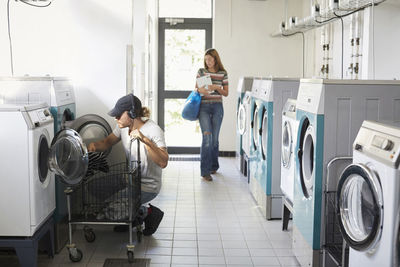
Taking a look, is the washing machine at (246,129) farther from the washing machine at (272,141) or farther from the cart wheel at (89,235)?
the cart wheel at (89,235)

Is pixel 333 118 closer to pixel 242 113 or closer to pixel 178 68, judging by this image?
pixel 242 113

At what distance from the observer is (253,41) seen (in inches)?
318

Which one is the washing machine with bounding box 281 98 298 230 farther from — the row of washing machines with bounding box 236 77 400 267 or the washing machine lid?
the washing machine lid

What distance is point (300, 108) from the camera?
11.5 feet

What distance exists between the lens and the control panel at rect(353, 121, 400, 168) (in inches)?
84.5

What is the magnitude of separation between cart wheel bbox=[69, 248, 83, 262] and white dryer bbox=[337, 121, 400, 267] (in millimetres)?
1844

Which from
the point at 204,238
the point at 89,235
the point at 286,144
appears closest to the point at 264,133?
the point at 286,144

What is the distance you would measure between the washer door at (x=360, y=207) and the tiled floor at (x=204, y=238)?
1105 mm

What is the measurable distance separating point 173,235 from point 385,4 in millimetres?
2895

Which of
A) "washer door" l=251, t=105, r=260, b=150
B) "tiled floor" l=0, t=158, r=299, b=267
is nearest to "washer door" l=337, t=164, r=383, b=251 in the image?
"tiled floor" l=0, t=158, r=299, b=267

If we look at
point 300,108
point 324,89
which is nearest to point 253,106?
point 300,108

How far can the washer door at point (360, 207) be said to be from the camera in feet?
7.33

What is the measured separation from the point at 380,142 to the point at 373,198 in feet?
0.82

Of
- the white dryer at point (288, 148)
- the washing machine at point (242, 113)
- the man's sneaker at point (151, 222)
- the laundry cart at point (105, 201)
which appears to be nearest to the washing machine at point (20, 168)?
the laundry cart at point (105, 201)
